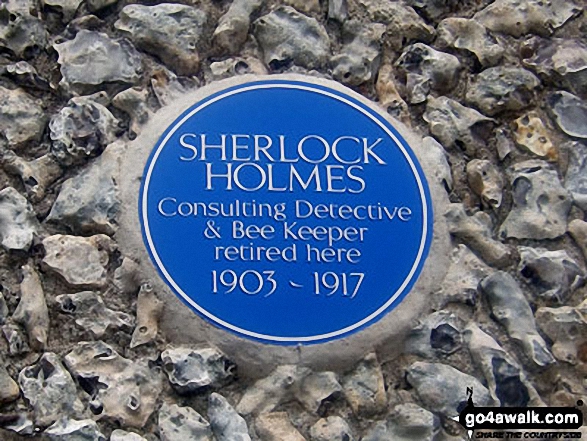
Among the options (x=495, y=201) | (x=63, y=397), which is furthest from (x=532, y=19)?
(x=63, y=397)

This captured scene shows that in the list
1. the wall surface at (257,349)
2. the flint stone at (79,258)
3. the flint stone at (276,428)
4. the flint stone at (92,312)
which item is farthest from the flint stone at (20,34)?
the flint stone at (276,428)

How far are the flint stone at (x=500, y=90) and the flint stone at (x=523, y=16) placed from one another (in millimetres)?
143

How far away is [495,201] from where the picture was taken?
95.7 inches

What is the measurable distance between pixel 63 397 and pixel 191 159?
57 centimetres

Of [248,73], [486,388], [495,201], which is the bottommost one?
[486,388]

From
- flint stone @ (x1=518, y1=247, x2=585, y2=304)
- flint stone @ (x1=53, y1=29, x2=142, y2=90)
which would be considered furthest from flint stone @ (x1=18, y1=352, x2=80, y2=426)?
flint stone @ (x1=518, y1=247, x2=585, y2=304)

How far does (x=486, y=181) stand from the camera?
96.2 inches

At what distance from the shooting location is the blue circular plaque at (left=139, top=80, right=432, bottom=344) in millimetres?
2205

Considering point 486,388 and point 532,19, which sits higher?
point 532,19

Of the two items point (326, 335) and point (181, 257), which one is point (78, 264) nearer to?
point (181, 257)

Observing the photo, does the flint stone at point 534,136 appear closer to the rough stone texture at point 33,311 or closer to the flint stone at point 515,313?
the flint stone at point 515,313

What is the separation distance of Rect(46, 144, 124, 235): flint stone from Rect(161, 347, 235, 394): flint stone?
301 millimetres

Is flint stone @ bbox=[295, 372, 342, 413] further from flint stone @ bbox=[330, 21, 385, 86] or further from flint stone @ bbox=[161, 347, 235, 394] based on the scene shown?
flint stone @ bbox=[330, 21, 385, 86]

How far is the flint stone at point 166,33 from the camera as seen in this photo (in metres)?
2.49
